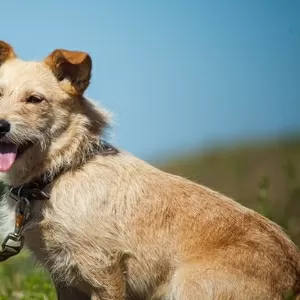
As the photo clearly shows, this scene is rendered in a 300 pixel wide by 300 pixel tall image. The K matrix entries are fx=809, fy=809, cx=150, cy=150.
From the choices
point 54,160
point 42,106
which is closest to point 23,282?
point 54,160

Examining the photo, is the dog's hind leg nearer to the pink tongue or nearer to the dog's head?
the dog's head

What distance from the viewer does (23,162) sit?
689 cm

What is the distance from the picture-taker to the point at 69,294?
728cm

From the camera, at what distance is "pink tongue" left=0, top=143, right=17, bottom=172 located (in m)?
6.57

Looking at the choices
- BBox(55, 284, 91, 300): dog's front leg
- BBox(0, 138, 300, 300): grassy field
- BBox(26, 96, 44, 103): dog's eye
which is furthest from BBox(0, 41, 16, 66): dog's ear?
BBox(55, 284, 91, 300): dog's front leg

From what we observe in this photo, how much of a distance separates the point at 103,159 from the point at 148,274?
1.09 m

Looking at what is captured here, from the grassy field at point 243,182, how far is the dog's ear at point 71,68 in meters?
1.72

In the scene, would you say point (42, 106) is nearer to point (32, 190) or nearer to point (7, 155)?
point (7, 155)

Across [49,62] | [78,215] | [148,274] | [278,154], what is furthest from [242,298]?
[278,154]

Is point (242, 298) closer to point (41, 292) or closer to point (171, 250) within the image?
point (171, 250)

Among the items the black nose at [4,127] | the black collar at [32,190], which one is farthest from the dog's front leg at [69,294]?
the black nose at [4,127]

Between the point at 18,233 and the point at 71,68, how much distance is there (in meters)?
1.51

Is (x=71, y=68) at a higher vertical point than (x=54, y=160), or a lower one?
higher

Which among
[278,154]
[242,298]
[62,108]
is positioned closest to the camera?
[242,298]
